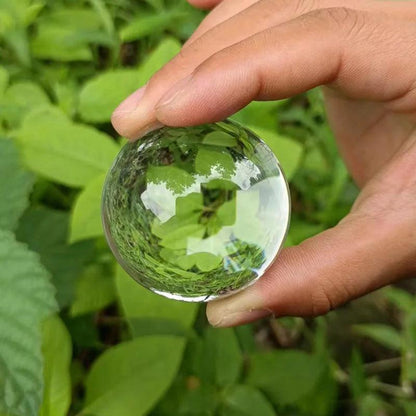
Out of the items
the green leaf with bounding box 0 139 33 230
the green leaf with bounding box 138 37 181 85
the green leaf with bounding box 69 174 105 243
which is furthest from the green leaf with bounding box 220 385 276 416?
the green leaf with bounding box 138 37 181 85

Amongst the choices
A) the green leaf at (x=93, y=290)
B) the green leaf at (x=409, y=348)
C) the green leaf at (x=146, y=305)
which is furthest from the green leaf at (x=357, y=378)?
the green leaf at (x=93, y=290)

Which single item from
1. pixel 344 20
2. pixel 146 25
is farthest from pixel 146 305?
pixel 146 25

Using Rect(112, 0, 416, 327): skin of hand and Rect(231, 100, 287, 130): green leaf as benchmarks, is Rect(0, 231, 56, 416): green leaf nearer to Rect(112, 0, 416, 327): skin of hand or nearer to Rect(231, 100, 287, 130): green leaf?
Rect(112, 0, 416, 327): skin of hand

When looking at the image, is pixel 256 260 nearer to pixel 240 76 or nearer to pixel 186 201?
pixel 186 201

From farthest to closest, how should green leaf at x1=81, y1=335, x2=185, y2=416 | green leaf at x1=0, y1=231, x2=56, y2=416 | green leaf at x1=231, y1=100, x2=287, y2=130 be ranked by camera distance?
1. green leaf at x1=231, y1=100, x2=287, y2=130
2. green leaf at x1=81, y1=335, x2=185, y2=416
3. green leaf at x1=0, y1=231, x2=56, y2=416

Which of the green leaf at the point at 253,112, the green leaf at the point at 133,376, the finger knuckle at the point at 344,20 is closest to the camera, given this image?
the finger knuckle at the point at 344,20

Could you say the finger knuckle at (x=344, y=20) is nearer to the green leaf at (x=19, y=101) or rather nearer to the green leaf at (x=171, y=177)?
the green leaf at (x=171, y=177)
